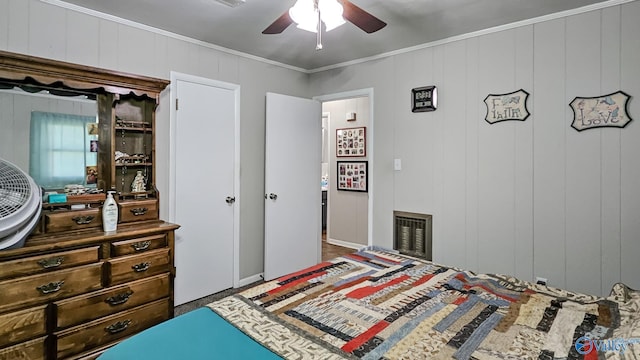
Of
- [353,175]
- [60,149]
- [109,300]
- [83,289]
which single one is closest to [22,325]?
[83,289]

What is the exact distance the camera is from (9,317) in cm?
190

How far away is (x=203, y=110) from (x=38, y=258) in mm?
1798

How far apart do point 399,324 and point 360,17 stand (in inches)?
64.4

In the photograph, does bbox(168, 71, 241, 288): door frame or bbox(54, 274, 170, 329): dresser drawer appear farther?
bbox(168, 71, 241, 288): door frame

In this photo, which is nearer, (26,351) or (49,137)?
(26,351)

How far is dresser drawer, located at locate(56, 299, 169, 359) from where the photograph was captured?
209cm

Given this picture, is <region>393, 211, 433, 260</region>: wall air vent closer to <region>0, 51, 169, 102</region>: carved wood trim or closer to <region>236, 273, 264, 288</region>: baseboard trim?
<region>236, 273, 264, 288</region>: baseboard trim

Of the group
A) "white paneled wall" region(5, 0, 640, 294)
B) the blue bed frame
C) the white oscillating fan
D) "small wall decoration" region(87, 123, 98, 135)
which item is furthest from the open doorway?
the blue bed frame

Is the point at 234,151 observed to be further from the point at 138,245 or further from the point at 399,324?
the point at 399,324

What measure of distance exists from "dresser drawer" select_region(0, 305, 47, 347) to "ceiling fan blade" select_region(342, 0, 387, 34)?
245cm

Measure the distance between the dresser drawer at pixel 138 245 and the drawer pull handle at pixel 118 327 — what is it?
46 centimetres

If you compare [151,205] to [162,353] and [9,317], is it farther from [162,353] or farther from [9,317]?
[162,353]

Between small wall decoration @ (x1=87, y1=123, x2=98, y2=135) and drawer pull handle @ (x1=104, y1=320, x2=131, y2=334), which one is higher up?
small wall decoration @ (x1=87, y1=123, x2=98, y2=135)

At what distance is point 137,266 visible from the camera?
7.92ft
